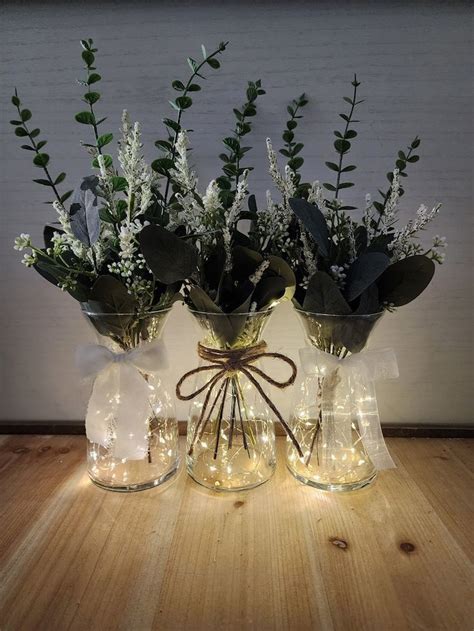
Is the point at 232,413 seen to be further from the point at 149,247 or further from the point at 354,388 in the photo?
the point at 149,247

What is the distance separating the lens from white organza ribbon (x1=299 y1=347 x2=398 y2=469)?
27.2 inches

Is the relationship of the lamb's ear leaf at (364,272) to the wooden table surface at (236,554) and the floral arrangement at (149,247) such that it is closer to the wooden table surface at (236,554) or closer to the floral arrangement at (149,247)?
the floral arrangement at (149,247)

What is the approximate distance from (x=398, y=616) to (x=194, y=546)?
26 centimetres

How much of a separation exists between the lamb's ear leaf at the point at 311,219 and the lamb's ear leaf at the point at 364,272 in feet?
0.17

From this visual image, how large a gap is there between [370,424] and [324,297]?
23cm

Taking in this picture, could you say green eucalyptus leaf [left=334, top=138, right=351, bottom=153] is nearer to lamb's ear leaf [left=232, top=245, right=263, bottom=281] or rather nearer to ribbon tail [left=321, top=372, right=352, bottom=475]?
lamb's ear leaf [left=232, top=245, right=263, bottom=281]

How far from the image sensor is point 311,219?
61 centimetres

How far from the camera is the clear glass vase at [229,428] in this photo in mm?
731

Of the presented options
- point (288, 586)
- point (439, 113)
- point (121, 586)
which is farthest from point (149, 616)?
point (439, 113)

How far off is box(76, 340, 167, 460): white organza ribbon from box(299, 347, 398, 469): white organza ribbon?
25 cm

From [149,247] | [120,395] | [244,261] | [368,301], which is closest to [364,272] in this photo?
[368,301]

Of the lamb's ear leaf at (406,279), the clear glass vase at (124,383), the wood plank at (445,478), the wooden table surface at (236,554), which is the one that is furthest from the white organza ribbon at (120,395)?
the wood plank at (445,478)

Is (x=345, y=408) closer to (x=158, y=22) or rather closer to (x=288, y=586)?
(x=288, y=586)

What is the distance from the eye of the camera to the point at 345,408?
0.71 metres
